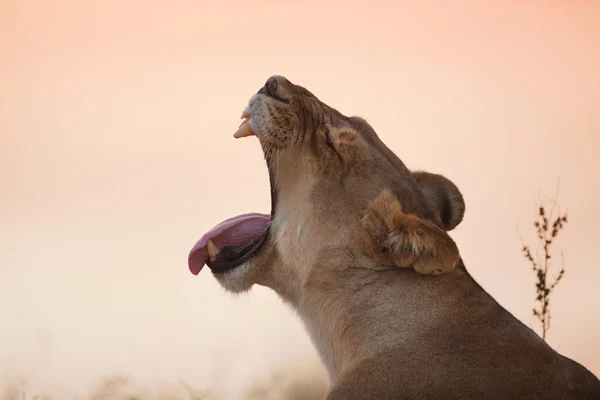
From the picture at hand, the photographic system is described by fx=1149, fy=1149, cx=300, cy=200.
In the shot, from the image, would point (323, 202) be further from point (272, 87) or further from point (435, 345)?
point (435, 345)

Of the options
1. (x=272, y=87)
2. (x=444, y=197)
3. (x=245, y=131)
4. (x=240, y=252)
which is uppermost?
(x=272, y=87)

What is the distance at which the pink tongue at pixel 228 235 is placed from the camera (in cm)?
475

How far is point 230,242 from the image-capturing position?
477 centimetres

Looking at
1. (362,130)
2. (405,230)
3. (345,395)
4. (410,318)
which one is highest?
(362,130)

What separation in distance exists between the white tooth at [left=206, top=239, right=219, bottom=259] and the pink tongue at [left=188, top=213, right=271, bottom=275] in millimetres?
13

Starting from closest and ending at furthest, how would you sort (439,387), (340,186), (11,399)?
(439,387) < (340,186) < (11,399)

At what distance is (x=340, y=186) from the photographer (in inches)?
169

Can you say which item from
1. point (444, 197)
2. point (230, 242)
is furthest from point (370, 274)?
point (230, 242)

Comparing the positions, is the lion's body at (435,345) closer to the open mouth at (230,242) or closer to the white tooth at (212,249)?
the open mouth at (230,242)

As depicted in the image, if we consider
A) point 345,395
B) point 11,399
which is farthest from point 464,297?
point 11,399

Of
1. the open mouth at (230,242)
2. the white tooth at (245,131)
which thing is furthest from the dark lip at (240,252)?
the white tooth at (245,131)

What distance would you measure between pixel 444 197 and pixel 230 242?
2.96 feet

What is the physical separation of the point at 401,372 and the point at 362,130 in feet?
3.42

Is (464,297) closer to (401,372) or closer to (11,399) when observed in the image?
(401,372)
